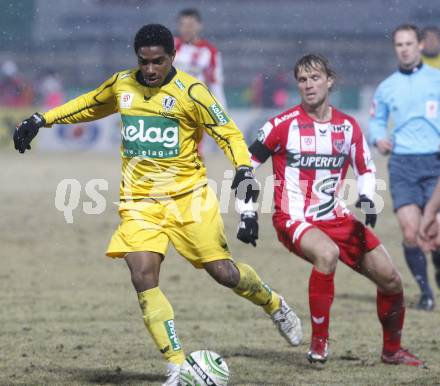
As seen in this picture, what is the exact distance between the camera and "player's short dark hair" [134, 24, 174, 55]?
5.44 m

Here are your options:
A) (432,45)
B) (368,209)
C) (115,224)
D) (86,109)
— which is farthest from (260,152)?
(115,224)

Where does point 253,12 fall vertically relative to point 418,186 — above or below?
above

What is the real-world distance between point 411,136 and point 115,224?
19.5 feet

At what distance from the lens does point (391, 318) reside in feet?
20.6

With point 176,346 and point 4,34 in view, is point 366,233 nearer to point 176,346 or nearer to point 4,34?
point 176,346

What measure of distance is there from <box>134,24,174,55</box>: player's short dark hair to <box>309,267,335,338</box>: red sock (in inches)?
63.3

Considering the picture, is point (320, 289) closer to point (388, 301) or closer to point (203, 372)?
point (388, 301)

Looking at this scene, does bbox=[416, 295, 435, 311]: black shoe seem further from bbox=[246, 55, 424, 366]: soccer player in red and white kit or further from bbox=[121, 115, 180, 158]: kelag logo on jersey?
bbox=[121, 115, 180, 158]: kelag logo on jersey

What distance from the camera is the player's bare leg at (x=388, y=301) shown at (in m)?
6.16

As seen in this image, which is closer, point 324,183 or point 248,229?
point 248,229

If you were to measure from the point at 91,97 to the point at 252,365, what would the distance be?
186cm

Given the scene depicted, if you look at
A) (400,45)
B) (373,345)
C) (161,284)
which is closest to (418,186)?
(400,45)

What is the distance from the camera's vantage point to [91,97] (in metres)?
5.83

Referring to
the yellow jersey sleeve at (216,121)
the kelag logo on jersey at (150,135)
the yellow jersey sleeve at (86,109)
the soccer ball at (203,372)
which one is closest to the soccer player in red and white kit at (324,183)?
the yellow jersey sleeve at (216,121)
